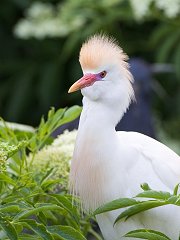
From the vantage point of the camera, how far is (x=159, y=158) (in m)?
1.88

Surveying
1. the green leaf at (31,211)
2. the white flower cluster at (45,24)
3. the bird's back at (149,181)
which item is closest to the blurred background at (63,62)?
the white flower cluster at (45,24)

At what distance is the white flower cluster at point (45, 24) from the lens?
414 centimetres

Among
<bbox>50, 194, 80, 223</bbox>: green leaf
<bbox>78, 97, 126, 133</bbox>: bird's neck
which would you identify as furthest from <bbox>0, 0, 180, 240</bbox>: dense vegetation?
<bbox>78, 97, 126, 133</bbox>: bird's neck

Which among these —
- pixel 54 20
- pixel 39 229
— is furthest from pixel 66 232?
pixel 54 20

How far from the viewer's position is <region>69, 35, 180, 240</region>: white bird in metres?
1.84

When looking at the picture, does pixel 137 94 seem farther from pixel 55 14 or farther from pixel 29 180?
pixel 29 180

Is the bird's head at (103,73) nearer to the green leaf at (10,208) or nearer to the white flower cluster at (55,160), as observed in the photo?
the white flower cluster at (55,160)

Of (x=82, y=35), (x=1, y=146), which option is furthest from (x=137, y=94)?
(x=1, y=146)

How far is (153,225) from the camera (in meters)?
1.84

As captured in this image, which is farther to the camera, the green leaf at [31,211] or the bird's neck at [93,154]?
the bird's neck at [93,154]

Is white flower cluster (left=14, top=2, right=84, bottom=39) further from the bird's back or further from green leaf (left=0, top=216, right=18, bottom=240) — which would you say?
green leaf (left=0, top=216, right=18, bottom=240)

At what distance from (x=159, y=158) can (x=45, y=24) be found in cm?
242

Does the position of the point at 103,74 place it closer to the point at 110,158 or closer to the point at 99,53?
the point at 99,53

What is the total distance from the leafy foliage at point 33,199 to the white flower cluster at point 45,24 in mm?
2086
